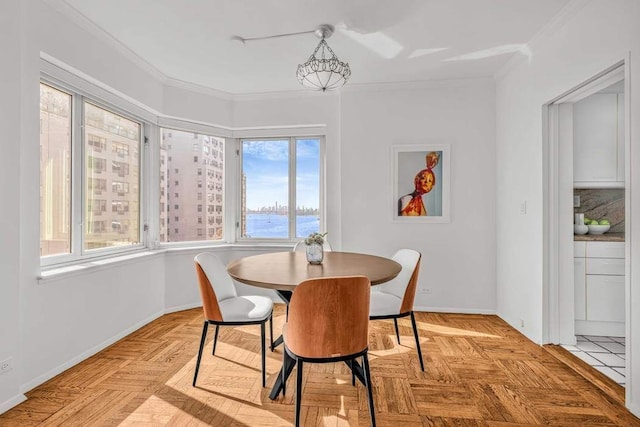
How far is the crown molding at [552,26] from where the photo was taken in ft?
7.95

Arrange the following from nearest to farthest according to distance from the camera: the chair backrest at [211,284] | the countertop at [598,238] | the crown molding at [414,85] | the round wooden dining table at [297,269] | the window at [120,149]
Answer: the round wooden dining table at [297,269]
the chair backrest at [211,284]
the countertop at [598,238]
the window at [120,149]
the crown molding at [414,85]

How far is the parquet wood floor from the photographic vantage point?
1933 mm

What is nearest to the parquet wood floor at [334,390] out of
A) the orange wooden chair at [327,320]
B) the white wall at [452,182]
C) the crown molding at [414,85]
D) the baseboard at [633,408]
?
the baseboard at [633,408]

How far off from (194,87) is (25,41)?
191cm

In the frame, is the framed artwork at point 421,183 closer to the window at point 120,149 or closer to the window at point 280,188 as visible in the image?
the window at point 280,188

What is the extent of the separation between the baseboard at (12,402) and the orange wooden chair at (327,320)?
178cm

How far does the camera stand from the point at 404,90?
3.94 meters

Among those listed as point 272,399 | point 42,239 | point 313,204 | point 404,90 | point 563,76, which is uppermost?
point 404,90

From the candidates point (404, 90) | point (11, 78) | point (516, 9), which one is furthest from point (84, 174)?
point (516, 9)

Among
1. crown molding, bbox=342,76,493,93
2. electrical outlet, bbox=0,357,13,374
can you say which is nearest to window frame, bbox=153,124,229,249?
crown molding, bbox=342,76,493,93

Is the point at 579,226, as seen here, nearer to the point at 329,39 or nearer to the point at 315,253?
the point at 315,253

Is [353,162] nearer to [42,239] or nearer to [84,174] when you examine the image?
[84,174]

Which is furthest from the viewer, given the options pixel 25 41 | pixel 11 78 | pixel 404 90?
pixel 404 90

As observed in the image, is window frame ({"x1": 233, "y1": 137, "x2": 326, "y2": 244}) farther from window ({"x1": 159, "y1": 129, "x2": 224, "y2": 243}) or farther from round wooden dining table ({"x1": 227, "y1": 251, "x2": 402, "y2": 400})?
round wooden dining table ({"x1": 227, "y1": 251, "x2": 402, "y2": 400})
